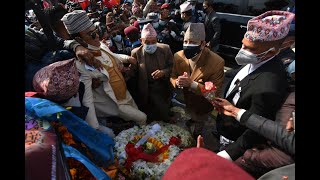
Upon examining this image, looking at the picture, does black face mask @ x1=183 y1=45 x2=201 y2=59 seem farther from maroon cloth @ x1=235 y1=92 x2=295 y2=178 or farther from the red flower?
maroon cloth @ x1=235 y1=92 x2=295 y2=178

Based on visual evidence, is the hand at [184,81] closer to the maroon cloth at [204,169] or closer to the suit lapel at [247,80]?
the suit lapel at [247,80]

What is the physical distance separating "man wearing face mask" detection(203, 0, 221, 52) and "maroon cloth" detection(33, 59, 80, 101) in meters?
3.91

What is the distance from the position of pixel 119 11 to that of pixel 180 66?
529 cm

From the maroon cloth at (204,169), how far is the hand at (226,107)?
87cm

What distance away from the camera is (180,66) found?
3.55 meters

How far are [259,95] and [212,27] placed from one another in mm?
3915

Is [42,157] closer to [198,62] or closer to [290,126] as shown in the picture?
[290,126]

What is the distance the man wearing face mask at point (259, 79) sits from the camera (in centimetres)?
205

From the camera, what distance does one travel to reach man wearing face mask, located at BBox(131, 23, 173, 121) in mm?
3568

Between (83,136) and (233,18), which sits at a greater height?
(233,18)

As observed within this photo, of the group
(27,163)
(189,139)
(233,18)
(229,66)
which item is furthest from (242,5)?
(27,163)

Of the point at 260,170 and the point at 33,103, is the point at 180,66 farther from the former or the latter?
the point at 33,103

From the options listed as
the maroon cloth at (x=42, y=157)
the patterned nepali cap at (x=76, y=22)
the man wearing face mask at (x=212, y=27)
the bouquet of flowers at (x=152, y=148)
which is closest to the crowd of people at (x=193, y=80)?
the patterned nepali cap at (x=76, y=22)

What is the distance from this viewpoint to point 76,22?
2824 millimetres
